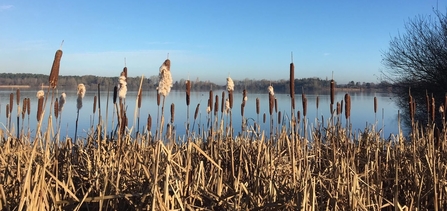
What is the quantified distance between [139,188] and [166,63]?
762mm

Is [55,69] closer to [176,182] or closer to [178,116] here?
[176,182]

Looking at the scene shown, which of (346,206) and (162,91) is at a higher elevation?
(162,91)

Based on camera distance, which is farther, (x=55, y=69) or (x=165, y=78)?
(x=165, y=78)

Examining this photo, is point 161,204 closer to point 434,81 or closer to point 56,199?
point 56,199

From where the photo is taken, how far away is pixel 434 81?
46.8ft

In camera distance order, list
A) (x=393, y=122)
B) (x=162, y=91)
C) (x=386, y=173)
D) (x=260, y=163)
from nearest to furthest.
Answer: (x=162, y=91) → (x=260, y=163) → (x=386, y=173) → (x=393, y=122)

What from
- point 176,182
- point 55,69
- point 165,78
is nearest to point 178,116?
point 176,182

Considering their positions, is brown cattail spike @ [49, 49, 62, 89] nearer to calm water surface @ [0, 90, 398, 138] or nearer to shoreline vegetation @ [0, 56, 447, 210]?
shoreline vegetation @ [0, 56, 447, 210]

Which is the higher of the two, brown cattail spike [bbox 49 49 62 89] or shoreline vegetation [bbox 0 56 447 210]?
brown cattail spike [bbox 49 49 62 89]

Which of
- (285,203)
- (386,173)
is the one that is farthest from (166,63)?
(386,173)

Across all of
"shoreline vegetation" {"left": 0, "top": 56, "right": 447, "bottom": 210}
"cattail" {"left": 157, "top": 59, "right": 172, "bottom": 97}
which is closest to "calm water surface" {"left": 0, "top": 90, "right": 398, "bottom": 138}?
"shoreline vegetation" {"left": 0, "top": 56, "right": 447, "bottom": 210}

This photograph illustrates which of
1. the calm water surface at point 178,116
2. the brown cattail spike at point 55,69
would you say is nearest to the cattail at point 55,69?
the brown cattail spike at point 55,69

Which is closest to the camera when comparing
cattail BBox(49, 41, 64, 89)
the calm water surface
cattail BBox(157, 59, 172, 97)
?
cattail BBox(49, 41, 64, 89)

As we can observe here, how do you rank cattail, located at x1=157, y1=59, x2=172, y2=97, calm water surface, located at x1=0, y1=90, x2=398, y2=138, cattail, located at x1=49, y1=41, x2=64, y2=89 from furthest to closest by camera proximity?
calm water surface, located at x1=0, y1=90, x2=398, y2=138 < cattail, located at x1=157, y1=59, x2=172, y2=97 < cattail, located at x1=49, y1=41, x2=64, y2=89
